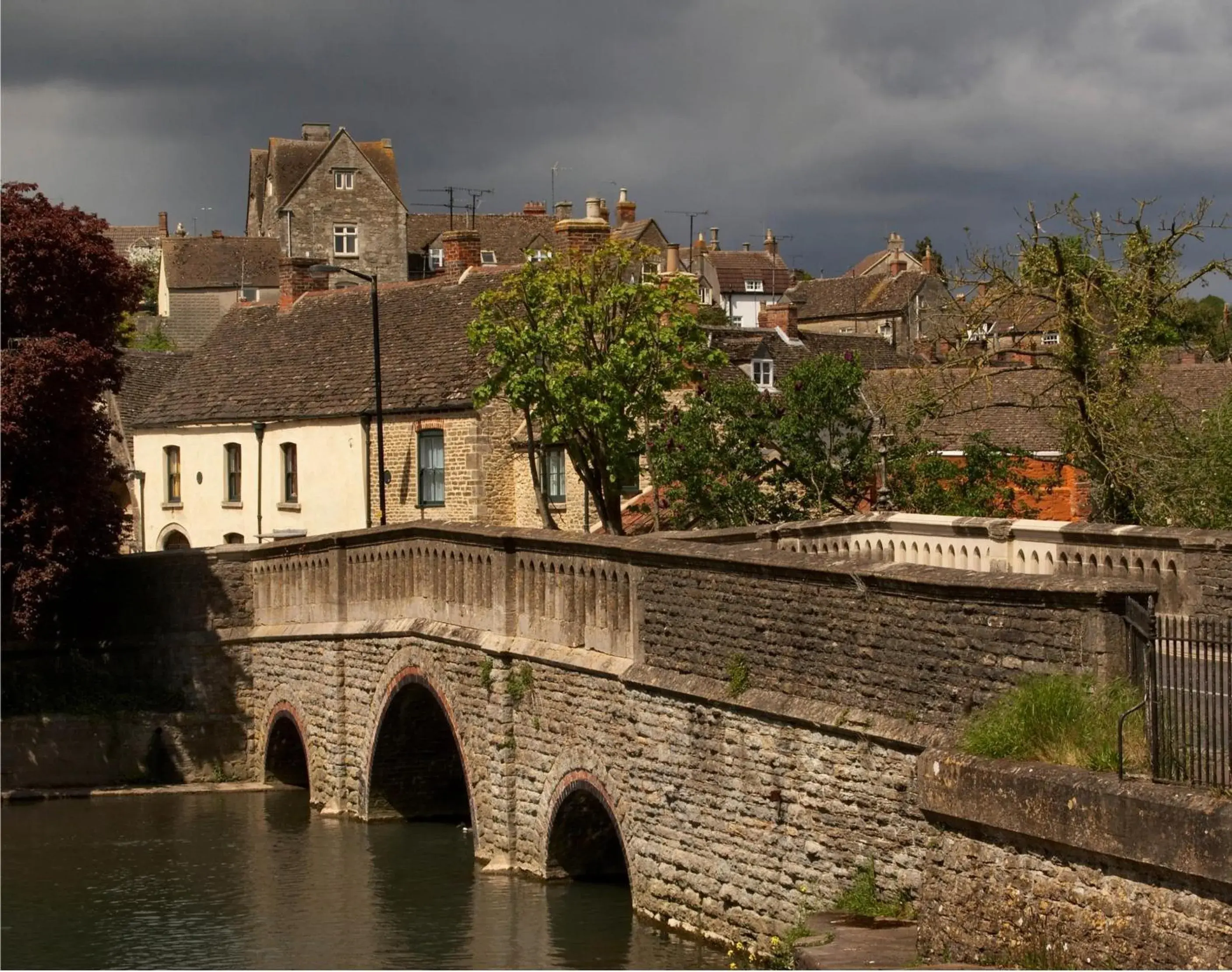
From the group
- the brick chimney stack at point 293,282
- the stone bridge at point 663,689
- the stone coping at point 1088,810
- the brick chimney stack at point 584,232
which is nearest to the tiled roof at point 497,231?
the brick chimney stack at point 293,282

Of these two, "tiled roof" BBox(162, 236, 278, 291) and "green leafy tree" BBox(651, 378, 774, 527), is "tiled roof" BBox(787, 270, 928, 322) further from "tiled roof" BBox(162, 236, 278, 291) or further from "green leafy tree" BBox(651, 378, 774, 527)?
"green leafy tree" BBox(651, 378, 774, 527)

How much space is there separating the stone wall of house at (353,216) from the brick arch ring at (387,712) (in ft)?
180

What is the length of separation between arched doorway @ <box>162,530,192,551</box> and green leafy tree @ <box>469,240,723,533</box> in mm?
14851

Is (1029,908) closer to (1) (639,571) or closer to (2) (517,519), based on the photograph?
(1) (639,571)

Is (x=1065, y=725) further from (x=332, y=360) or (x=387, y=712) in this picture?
(x=332, y=360)

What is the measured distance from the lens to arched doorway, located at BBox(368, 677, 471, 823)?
2659cm

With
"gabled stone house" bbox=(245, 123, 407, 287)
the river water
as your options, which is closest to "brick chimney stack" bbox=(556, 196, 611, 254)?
the river water

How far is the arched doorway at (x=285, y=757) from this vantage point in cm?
3098

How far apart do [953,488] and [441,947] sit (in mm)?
13885

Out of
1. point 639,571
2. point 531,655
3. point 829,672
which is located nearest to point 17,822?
point 531,655

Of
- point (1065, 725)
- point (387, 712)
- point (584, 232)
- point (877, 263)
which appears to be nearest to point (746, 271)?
point (877, 263)

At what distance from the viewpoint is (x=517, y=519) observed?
39.4 metres

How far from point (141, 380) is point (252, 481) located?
48.5ft

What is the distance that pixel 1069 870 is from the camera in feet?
40.3
